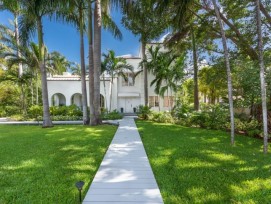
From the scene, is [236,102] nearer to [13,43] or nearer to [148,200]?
[148,200]

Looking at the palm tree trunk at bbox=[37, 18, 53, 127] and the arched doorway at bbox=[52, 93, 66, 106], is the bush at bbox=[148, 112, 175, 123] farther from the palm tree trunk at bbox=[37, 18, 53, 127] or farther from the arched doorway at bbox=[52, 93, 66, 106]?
the arched doorway at bbox=[52, 93, 66, 106]

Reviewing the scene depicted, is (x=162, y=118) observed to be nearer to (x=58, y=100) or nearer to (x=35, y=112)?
(x=35, y=112)

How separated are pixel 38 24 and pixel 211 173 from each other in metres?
12.6

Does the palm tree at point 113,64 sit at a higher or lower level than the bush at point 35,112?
higher

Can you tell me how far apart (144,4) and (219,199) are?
1079cm

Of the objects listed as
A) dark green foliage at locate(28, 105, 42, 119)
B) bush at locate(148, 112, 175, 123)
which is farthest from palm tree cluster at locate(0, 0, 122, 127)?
dark green foliage at locate(28, 105, 42, 119)

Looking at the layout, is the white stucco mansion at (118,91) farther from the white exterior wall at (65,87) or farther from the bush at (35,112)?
the bush at (35,112)

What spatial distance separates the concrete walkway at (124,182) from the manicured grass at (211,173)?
225 millimetres

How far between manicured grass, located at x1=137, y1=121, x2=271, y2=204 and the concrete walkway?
22 cm

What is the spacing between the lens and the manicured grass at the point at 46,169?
3.50m

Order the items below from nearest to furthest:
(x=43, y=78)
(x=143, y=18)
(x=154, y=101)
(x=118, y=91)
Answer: (x=43, y=78), (x=143, y=18), (x=118, y=91), (x=154, y=101)

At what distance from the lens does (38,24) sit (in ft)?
39.2

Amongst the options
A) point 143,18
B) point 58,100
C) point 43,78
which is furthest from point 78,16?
point 58,100

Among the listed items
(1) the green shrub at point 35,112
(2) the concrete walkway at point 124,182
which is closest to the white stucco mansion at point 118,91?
(1) the green shrub at point 35,112
